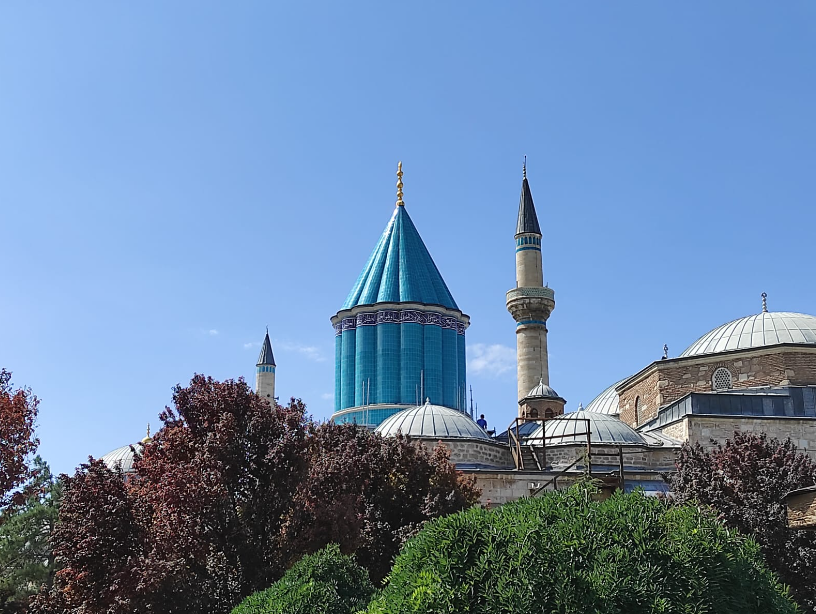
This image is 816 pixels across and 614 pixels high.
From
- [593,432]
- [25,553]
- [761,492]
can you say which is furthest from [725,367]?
[25,553]

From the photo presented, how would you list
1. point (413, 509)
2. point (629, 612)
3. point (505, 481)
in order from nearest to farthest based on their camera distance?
point (629, 612)
point (413, 509)
point (505, 481)

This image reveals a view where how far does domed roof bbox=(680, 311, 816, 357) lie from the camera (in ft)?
67.9

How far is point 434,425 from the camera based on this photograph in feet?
61.2

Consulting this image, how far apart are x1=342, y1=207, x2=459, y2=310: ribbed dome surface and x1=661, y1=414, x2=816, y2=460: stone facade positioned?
655 inches

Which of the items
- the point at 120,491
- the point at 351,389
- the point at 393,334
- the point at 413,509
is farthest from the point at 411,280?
the point at 120,491

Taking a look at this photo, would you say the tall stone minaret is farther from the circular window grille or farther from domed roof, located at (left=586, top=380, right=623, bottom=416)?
the circular window grille

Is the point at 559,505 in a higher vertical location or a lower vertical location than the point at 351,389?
lower

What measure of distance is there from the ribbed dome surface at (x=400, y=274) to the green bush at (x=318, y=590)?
87.9 ft

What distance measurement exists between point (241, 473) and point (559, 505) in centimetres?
533

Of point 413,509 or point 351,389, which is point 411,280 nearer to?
point 351,389

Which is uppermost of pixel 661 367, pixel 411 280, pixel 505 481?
pixel 411 280

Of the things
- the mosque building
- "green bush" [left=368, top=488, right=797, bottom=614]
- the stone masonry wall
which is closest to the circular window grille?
the mosque building

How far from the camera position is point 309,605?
653 cm

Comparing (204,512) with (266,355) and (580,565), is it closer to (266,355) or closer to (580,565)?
(580,565)
